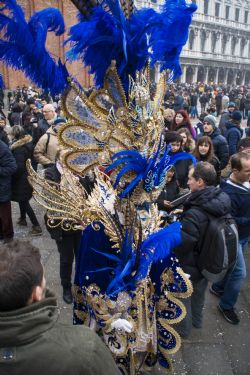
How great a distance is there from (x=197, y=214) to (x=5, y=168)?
8.84 feet

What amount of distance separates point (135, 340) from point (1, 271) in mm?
1428

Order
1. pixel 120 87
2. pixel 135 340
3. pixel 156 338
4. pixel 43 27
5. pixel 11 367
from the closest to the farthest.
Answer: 1. pixel 11 367
2. pixel 43 27
3. pixel 120 87
4. pixel 135 340
5. pixel 156 338

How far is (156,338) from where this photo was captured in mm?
2498

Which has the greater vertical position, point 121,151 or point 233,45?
point 233,45

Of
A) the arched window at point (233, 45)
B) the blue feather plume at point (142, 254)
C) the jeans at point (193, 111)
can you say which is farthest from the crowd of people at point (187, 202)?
the arched window at point (233, 45)

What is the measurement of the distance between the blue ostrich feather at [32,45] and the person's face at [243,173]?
198cm

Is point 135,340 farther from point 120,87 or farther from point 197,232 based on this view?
point 120,87

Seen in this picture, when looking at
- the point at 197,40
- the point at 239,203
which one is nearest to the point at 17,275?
the point at 239,203

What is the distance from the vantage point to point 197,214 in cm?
271

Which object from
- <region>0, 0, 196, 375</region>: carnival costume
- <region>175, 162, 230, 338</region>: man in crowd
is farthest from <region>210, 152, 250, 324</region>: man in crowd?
<region>0, 0, 196, 375</region>: carnival costume

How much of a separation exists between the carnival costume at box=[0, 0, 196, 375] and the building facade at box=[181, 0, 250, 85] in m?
47.8

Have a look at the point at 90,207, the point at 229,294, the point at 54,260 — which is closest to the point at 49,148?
the point at 54,260

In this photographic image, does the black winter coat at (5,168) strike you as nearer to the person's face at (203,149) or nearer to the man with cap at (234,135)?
the person's face at (203,149)

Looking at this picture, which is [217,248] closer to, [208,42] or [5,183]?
[5,183]
